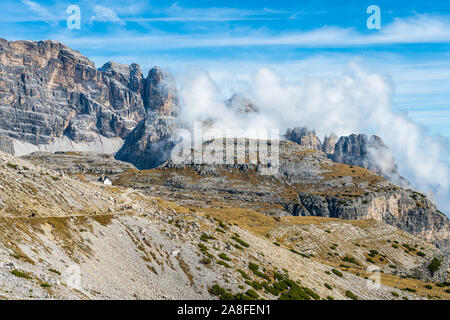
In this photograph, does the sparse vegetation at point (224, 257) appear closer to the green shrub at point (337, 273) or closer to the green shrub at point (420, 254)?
the green shrub at point (337, 273)

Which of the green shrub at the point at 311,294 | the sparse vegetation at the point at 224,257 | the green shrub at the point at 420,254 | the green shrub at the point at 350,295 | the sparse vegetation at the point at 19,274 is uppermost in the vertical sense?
the sparse vegetation at the point at 19,274

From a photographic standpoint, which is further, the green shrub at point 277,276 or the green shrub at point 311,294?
the green shrub at point 277,276

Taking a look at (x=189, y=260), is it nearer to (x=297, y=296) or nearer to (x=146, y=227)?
(x=146, y=227)

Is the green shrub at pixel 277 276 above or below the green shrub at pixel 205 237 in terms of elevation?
below

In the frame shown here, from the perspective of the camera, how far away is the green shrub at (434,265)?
438ft

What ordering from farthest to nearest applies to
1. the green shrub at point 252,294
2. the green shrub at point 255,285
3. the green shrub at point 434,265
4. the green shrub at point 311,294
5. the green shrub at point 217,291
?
1. the green shrub at point 434,265
2. the green shrub at point 311,294
3. the green shrub at point 255,285
4. the green shrub at point 252,294
5. the green shrub at point 217,291

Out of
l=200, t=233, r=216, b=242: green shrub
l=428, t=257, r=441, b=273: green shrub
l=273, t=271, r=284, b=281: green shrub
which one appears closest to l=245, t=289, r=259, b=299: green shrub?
l=273, t=271, r=284, b=281: green shrub

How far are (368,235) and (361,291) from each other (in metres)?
76.1

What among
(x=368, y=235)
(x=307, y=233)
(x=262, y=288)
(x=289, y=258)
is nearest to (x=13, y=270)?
(x=262, y=288)

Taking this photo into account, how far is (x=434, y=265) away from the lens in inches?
5344

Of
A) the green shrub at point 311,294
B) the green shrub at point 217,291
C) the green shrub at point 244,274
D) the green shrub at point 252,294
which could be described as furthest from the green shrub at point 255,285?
the green shrub at point 311,294

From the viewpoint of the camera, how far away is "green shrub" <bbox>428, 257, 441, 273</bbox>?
5256 inches

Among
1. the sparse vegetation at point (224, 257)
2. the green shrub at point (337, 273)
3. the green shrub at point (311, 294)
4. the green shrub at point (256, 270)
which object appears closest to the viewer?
the green shrub at point (256, 270)

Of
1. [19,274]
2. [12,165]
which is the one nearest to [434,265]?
[12,165]
